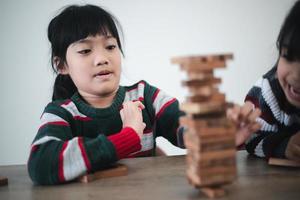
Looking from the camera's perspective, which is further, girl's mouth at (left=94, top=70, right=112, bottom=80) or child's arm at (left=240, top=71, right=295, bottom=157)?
girl's mouth at (left=94, top=70, right=112, bottom=80)

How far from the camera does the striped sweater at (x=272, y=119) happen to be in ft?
2.94

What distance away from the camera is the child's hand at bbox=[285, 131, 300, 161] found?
2.68 feet

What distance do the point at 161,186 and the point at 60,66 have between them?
601 millimetres

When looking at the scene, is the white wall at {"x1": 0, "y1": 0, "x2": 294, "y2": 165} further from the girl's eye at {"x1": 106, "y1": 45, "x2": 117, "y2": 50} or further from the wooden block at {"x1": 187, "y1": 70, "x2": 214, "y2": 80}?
the wooden block at {"x1": 187, "y1": 70, "x2": 214, "y2": 80}

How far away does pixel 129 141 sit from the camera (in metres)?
0.88

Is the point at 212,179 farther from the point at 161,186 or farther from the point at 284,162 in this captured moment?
the point at 284,162

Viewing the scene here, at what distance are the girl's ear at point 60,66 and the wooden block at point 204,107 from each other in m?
0.63

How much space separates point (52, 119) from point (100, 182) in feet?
0.88

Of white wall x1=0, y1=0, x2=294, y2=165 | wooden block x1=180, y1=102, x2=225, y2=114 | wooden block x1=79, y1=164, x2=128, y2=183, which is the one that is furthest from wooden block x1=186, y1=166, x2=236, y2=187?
white wall x1=0, y1=0, x2=294, y2=165

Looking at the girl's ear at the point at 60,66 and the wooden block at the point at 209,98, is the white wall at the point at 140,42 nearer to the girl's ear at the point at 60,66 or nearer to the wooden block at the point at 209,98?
the girl's ear at the point at 60,66

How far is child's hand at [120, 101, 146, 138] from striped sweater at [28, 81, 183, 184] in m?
0.02

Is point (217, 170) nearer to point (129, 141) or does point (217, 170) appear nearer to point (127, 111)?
point (129, 141)

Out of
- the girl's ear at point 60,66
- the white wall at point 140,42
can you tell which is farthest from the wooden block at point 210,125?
the white wall at point 140,42

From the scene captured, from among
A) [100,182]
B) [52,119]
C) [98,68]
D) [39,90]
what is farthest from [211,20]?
[100,182]
